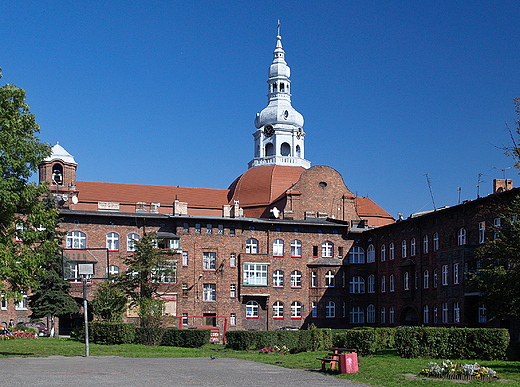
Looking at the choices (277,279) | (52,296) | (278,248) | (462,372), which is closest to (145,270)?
(52,296)

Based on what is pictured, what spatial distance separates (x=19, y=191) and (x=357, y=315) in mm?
41898

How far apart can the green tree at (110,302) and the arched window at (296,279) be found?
63.2ft

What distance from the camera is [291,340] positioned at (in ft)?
121

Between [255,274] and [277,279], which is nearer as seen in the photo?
[255,274]

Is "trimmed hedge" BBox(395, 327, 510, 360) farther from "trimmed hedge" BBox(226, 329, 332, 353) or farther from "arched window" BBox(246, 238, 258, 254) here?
"arched window" BBox(246, 238, 258, 254)

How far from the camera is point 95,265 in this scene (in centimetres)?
3509

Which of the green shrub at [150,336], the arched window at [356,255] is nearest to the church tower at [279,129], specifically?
the arched window at [356,255]

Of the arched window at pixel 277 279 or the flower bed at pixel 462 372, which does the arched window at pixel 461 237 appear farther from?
the flower bed at pixel 462 372

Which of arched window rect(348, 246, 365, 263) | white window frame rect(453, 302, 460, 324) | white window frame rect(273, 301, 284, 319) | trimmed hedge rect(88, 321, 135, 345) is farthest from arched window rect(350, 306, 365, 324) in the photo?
trimmed hedge rect(88, 321, 135, 345)

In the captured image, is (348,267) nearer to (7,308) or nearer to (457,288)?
(457,288)

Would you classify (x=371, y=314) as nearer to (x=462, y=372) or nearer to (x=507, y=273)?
(x=507, y=273)

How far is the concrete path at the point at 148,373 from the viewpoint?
20734mm

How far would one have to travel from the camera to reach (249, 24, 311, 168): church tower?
87062mm

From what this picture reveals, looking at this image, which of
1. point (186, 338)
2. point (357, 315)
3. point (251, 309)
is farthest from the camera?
point (357, 315)
